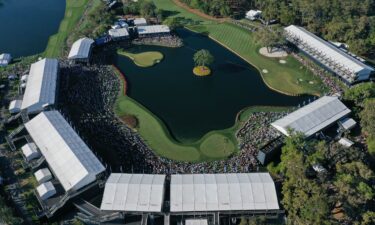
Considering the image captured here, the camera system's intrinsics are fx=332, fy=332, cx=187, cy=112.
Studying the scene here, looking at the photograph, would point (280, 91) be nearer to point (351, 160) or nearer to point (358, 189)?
point (351, 160)

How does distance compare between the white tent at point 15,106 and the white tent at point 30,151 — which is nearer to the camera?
the white tent at point 30,151

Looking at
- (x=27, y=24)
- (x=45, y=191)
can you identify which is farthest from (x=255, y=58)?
(x=27, y=24)

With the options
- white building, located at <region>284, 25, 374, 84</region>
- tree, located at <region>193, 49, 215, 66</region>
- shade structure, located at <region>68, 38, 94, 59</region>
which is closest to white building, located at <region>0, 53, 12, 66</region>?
shade structure, located at <region>68, 38, 94, 59</region>

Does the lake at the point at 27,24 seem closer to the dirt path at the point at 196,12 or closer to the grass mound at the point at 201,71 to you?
the dirt path at the point at 196,12

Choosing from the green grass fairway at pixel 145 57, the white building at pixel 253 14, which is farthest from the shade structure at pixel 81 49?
the white building at pixel 253 14

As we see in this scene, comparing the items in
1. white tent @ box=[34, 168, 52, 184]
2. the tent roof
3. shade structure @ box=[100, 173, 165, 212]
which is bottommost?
white tent @ box=[34, 168, 52, 184]

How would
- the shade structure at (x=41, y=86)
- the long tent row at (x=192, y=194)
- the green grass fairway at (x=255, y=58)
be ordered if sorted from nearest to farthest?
the long tent row at (x=192, y=194) → the shade structure at (x=41, y=86) → the green grass fairway at (x=255, y=58)

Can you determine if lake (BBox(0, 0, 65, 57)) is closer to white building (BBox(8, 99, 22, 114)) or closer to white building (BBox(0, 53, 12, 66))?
white building (BBox(0, 53, 12, 66))

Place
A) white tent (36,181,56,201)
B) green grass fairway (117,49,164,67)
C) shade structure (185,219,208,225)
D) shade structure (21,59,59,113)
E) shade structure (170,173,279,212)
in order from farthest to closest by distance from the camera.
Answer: green grass fairway (117,49,164,67) < shade structure (21,59,59,113) < white tent (36,181,56,201) < shade structure (170,173,279,212) < shade structure (185,219,208,225)
